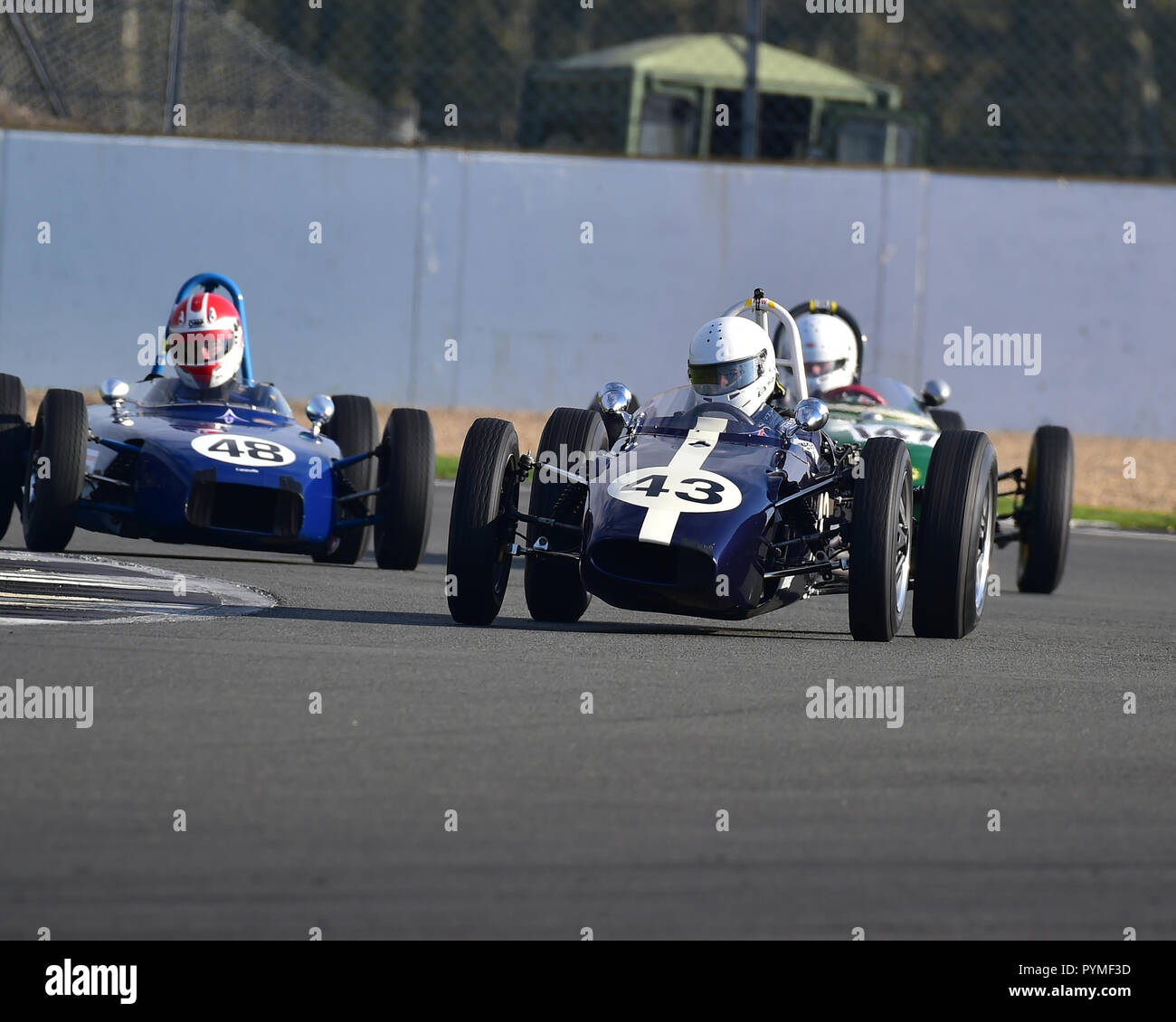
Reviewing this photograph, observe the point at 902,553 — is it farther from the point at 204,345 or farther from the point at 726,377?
the point at 204,345

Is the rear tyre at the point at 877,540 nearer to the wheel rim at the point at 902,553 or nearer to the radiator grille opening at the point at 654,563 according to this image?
the wheel rim at the point at 902,553

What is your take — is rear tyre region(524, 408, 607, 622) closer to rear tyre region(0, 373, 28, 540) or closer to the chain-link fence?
rear tyre region(0, 373, 28, 540)

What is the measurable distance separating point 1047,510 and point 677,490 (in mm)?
3593

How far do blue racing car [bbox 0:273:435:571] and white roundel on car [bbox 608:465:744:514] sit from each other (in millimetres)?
2361

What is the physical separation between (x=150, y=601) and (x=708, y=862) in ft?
14.4

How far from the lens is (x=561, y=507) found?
8453 millimetres

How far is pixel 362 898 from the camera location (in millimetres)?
4230

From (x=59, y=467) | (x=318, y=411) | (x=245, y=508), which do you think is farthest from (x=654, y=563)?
(x=318, y=411)

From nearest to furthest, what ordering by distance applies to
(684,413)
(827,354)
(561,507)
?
(561,507)
(684,413)
(827,354)

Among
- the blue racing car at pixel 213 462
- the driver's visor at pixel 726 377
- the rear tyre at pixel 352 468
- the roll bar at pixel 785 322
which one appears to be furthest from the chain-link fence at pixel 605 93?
the driver's visor at pixel 726 377

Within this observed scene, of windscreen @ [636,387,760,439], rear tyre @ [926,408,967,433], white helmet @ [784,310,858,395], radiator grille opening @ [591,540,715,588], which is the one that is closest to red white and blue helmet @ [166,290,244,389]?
windscreen @ [636,387,760,439]

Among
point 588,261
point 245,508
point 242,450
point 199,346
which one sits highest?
point 588,261

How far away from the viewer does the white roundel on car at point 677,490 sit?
778 centimetres

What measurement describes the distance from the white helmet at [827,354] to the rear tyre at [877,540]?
4.25 m
